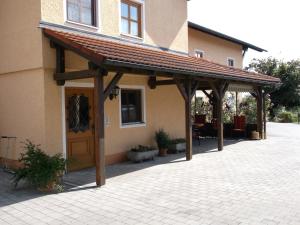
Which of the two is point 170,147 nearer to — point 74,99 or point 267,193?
point 74,99

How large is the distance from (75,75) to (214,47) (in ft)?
44.4

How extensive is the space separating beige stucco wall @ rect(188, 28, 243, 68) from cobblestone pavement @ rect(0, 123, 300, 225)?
9.42m

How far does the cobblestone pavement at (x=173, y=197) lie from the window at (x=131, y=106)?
5.13 ft

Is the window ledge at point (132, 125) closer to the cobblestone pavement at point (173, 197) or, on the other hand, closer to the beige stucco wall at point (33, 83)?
the beige stucco wall at point (33, 83)

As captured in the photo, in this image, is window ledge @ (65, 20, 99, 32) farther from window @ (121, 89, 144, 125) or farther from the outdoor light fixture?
window @ (121, 89, 144, 125)

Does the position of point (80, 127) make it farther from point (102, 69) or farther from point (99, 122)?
point (102, 69)

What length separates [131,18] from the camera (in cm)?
1083

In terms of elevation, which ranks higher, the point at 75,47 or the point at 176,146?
the point at 75,47

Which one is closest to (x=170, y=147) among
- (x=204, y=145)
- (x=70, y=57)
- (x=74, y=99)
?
(x=204, y=145)

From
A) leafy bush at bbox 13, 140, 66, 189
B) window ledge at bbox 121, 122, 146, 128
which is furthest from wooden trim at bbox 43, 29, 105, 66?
window ledge at bbox 121, 122, 146, 128

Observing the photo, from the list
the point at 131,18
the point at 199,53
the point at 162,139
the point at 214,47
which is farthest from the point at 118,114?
the point at 214,47

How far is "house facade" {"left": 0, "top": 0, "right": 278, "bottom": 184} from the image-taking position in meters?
7.66

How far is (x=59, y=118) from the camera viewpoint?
8359 mm

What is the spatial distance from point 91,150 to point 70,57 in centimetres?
258
